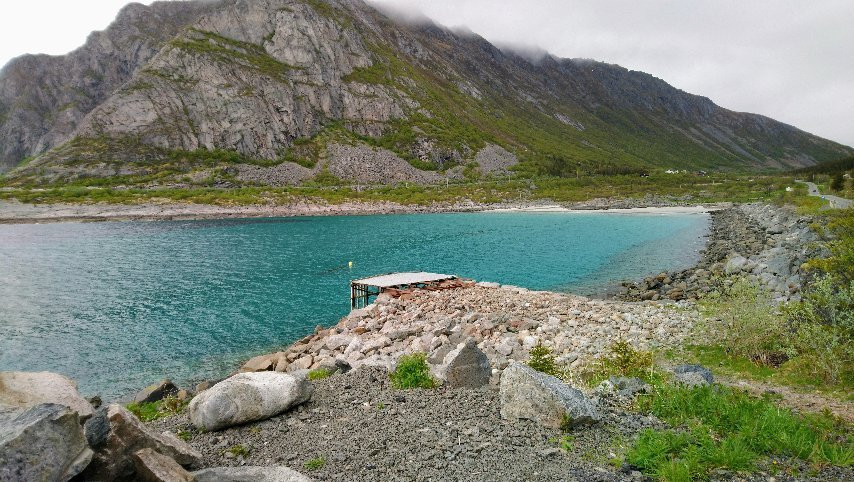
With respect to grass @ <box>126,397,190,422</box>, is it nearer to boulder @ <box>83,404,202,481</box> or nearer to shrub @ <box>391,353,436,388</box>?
shrub @ <box>391,353,436,388</box>

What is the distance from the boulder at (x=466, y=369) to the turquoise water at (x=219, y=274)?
15.5m

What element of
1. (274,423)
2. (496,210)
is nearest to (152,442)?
(274,423)

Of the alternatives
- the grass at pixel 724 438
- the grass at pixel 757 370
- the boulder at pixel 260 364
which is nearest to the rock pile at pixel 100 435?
the grass at pixel 724 438

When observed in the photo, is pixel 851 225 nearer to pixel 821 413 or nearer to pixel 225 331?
pixel 821 413

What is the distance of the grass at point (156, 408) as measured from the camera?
51.4 ft

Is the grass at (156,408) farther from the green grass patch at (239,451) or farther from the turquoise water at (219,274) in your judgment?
the green grass patch at (239,451)

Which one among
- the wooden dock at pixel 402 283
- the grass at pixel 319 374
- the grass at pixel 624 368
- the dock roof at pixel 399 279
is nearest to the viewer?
the grass at pixel 624 368

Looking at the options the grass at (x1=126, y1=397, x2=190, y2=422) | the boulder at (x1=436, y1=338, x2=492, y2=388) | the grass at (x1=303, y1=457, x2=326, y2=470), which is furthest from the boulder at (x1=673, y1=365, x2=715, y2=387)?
the grass at (x1=126, y1=397, x2=190, y2=422)

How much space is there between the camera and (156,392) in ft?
65.8

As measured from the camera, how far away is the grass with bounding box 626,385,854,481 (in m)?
7.91

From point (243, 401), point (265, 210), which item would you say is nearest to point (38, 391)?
point (243, 401)

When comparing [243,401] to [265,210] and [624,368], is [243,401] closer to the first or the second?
[624,368]

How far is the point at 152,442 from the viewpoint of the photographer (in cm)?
770

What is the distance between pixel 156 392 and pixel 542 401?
17.8 metres
